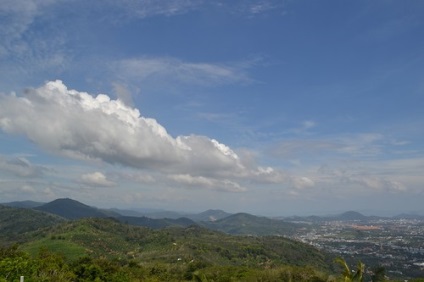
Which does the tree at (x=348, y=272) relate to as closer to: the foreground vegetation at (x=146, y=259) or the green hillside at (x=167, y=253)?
the foreground vegetation at (x=146, y=259)

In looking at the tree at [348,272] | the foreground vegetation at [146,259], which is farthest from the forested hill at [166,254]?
the tree at [348,272]

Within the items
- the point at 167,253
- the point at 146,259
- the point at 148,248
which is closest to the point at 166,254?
the point at 167,253

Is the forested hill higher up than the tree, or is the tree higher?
the tree

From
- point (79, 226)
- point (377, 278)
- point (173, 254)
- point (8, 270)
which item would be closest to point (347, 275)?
point (377, 278)

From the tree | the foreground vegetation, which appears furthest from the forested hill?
the tree

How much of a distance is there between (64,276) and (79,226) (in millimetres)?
130101

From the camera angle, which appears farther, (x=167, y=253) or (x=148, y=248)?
(x=148, y=248)

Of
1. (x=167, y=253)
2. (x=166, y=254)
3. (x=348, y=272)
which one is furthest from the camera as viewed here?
(x=167, y=253)

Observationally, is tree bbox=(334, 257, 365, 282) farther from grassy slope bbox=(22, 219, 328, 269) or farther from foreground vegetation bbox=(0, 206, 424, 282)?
grassy slope bbox=(22, 219, 328, 269)

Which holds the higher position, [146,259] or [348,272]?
[348,272]

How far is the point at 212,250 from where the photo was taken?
16038 cm

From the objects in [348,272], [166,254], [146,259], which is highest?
[348,272]

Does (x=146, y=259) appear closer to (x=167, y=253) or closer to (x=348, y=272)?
(x=167, y=253)

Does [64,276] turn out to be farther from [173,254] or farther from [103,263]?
[173,254]
